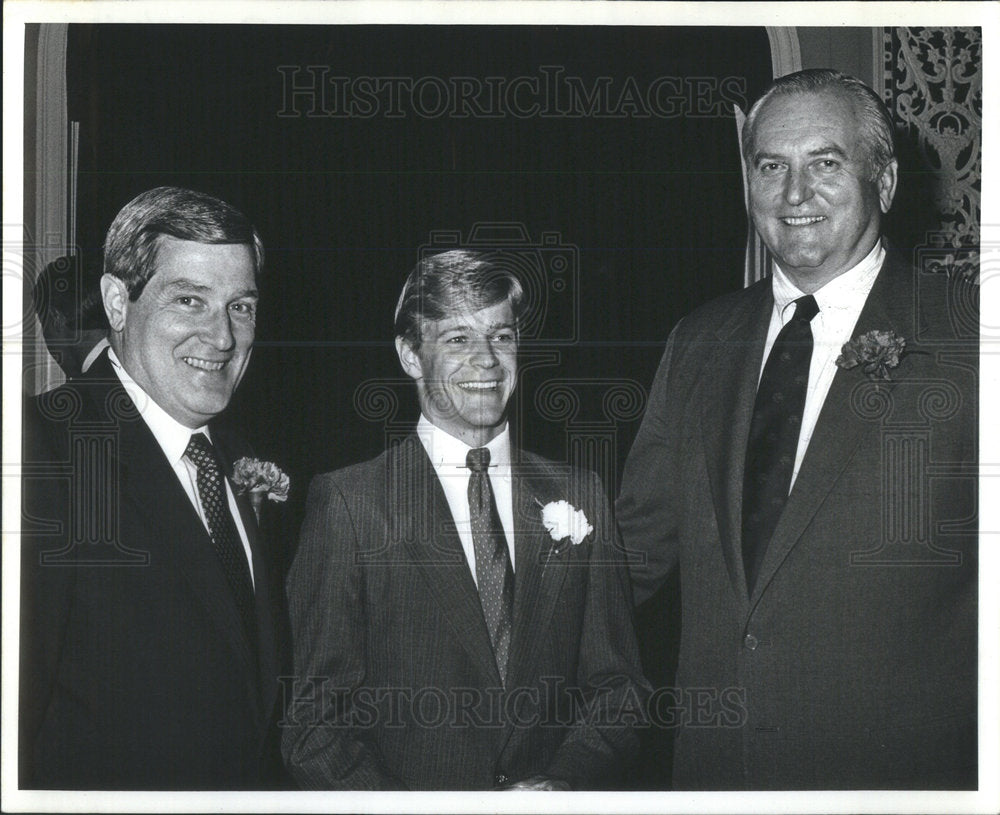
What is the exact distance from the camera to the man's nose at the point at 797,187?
3.32 m

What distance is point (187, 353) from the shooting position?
10.8 ft

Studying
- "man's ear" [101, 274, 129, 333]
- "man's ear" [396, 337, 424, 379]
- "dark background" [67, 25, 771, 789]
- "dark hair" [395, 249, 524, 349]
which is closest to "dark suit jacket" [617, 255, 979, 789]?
"dark background" [67, 25, 771, 789]

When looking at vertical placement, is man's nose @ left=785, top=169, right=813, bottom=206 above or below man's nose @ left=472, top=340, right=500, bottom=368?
above

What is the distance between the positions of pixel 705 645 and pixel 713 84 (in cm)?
170

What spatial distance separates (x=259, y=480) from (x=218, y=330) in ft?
1.50

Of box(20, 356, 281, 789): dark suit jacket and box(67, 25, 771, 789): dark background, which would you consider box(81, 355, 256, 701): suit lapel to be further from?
box(67, 25, 771, 789): dark background

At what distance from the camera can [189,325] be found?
10.8ft

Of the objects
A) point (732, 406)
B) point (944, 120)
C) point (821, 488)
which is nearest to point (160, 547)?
point (732, 406)

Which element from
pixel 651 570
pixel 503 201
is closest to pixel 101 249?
pixel 503 201

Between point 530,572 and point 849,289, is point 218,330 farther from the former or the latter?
point 849,289

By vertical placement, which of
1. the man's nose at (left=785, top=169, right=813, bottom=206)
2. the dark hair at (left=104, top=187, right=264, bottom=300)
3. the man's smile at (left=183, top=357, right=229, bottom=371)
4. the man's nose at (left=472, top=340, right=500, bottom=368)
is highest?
the man's nose at (left=785, top=169, right=813, bottom=206)

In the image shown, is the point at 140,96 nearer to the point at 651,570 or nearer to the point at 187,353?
the point at 187,353

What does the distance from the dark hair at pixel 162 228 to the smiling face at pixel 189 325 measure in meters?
0.02

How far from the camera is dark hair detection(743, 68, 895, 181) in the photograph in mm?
3359
